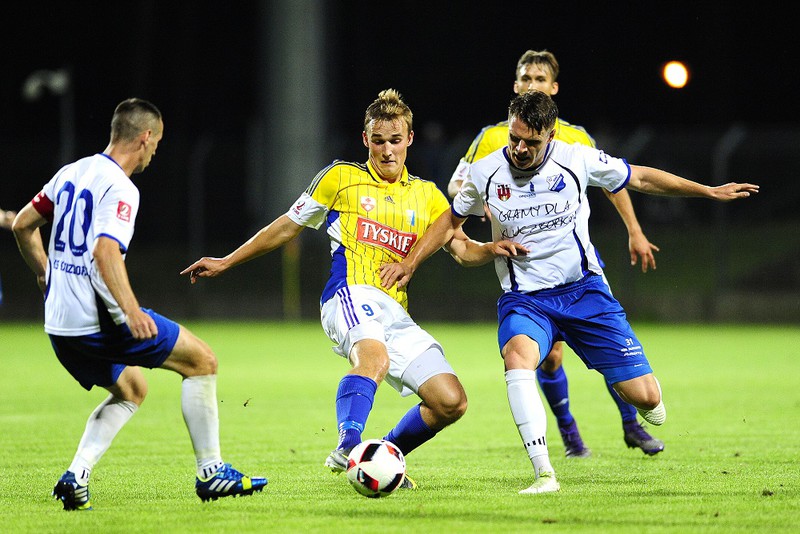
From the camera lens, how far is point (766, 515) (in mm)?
5609

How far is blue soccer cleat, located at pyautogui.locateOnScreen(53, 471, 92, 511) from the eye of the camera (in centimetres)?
590

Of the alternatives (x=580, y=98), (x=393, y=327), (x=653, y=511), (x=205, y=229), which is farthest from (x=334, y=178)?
(x=580, y=98)

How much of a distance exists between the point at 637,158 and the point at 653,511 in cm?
1993

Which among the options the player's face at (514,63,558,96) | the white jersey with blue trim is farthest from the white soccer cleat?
the player's face at (514,63,558,96)

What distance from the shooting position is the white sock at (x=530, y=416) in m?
6.32

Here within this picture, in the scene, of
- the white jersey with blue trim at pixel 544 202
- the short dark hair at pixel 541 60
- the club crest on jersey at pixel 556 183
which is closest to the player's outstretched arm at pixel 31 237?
the white jersey with blue trim at pixel 544 202

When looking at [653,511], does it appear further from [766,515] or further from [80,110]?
[80,110]

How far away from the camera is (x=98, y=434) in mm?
6105

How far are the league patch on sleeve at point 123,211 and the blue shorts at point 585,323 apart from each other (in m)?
2.21

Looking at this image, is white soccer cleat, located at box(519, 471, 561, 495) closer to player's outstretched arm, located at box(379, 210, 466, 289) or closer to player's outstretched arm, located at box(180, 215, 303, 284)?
player's outstretched arm, located at box(379, 210, 466, 289)

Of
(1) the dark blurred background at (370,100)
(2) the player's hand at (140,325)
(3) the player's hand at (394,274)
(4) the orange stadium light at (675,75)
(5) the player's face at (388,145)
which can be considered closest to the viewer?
(2) the player's hand at (140,325)

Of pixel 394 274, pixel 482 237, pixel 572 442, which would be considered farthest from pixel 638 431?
pixel 482 237

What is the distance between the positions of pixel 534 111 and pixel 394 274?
120 centimetres

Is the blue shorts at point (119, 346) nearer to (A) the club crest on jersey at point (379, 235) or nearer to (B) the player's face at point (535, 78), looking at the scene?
(A) the club crest on jersey at point (379, 235)
